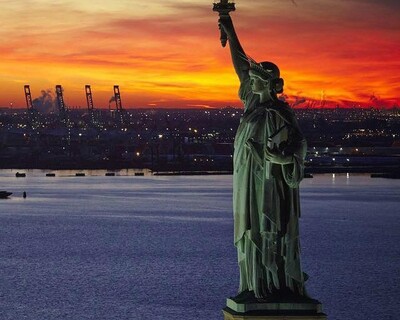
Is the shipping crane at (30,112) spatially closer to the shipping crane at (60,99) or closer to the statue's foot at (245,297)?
the shipping crane at (60,99)

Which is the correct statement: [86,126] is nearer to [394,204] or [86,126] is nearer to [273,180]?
[394,204]

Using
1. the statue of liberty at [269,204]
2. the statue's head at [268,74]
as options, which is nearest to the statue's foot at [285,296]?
the statue of liberty at [269,204]

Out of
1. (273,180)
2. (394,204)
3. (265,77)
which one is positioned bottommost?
(394,204)

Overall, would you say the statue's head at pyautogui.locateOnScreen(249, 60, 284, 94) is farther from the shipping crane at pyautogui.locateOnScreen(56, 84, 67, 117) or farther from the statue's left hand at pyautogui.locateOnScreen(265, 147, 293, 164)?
the shipping crane at pyautogui.locateOnScreen(56, 84, 67, 117)

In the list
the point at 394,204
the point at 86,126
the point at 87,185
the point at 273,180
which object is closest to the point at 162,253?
the point at 394,204

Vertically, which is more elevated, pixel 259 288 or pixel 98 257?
pixel 259 288
